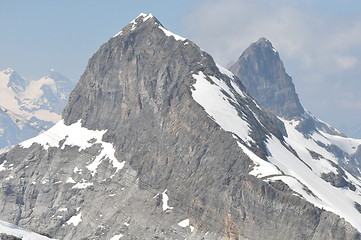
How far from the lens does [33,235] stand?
5620 inches

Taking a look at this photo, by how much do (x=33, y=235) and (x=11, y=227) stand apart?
4.76 meters

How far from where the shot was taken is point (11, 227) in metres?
144
